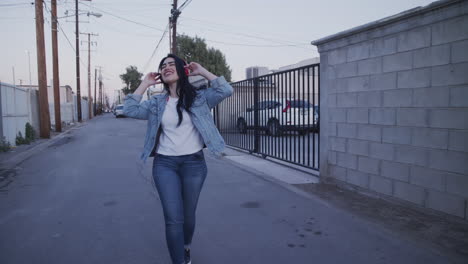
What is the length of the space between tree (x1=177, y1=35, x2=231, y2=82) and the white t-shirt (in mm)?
39310

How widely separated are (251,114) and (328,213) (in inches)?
208

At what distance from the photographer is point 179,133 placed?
9.36 feet

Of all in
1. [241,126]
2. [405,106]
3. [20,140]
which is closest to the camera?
[405,106]

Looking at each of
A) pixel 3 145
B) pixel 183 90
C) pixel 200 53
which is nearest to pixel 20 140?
pixel 3 145

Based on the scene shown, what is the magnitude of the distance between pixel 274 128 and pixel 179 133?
18.4 feet

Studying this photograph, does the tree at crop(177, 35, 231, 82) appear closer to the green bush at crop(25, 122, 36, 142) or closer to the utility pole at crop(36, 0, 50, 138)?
the utility pole at crop(36, 0, 50, 138)

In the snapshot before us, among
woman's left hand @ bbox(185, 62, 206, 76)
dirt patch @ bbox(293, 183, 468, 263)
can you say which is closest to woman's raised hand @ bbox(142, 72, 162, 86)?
woman's left hand @ bbox(185, 62, 206, 76)

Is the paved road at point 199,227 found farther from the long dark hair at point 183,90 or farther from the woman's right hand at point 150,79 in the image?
the woman's right hand at point 150,79

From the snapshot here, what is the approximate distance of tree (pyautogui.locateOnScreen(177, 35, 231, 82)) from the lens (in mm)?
41844

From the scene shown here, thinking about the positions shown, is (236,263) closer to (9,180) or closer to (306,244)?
(306,244)

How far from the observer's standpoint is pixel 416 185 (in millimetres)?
4441

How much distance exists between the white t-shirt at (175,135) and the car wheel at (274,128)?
17.4ft

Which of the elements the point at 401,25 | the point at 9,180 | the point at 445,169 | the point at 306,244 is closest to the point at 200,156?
the point at 306,244

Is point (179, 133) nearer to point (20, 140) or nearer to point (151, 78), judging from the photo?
point (151, 78)
